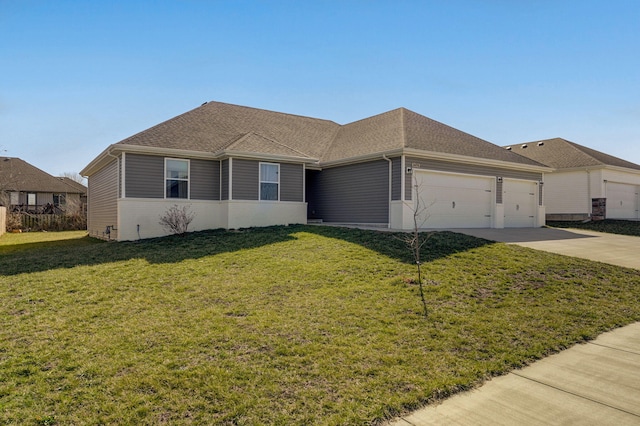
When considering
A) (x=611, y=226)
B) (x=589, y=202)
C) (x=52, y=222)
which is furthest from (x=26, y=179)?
(x=611, y=226)

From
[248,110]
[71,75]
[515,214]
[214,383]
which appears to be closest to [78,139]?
[248,110]

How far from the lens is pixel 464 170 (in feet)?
54.3

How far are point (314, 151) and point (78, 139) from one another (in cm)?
2229

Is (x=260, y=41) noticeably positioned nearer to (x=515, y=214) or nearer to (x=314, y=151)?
(x=314, y=151)

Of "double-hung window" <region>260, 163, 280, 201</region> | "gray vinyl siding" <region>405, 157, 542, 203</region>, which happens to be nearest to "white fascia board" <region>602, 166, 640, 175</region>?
"gray vinyl siding" <region>405, 157, 542, 203</region>

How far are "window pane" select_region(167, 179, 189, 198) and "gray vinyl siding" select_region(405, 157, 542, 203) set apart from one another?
8373 millimetres

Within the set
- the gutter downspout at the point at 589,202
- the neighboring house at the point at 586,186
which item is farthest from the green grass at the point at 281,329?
the neighboring house at the point at 586,186

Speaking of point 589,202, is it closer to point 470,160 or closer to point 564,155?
point 564,155

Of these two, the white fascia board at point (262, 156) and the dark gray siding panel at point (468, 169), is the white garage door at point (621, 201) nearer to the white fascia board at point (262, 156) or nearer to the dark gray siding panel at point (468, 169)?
the dark gray siding panel at point (468, 169)

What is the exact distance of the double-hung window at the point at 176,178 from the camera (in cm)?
1487

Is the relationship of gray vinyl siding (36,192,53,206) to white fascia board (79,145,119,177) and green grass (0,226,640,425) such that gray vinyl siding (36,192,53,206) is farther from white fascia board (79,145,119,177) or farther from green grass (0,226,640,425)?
green grass (0,226,640,425)

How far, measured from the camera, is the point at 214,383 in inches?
159

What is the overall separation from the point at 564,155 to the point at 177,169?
22.9 m

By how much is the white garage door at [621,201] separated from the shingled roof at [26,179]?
138 ft
